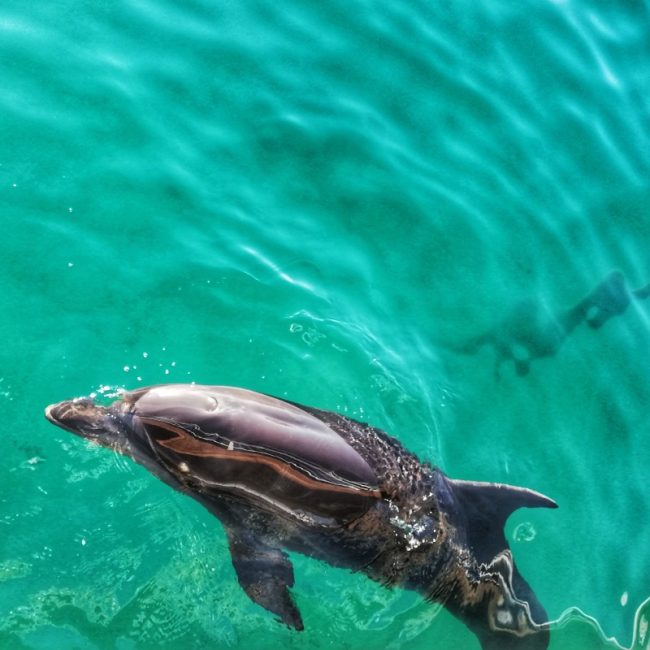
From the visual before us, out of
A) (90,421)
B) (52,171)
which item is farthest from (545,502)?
(52,171)

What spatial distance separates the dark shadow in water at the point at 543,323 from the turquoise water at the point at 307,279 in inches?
1.6

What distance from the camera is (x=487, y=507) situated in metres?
6.46

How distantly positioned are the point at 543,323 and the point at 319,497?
4.06 m

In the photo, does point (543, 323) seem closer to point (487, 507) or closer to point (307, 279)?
point (307, 279)

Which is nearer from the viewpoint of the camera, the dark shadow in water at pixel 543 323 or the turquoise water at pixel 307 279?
the turquoise water at pixel 307 279

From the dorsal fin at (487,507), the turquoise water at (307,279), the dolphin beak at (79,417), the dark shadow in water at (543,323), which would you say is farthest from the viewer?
the dark shadow in water at (543,323)

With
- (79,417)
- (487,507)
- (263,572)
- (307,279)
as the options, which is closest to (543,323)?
(307,279)

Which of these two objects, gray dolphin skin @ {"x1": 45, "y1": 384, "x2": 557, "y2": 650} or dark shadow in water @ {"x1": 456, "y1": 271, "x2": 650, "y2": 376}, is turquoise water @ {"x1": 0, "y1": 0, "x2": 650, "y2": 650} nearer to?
dark shadow in water @ {"x1": 456, "y1": 271, "x2": 650, "y2": 376}

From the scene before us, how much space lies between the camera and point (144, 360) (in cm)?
725

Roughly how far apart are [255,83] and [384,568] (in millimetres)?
5404

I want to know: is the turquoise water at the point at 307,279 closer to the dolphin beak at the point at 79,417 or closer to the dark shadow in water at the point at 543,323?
the dark shadow in water at the point at 543,323

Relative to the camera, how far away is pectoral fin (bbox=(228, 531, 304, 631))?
5.88m

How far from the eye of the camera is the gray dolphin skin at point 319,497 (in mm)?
5340

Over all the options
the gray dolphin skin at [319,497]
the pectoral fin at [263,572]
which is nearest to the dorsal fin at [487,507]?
the gray dolphin skin at [319,497]
